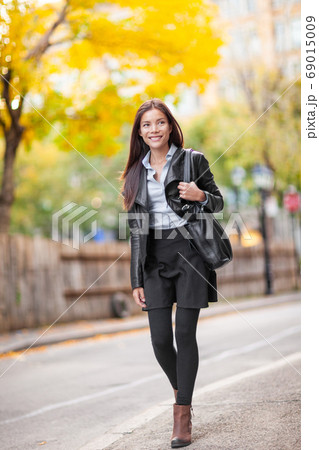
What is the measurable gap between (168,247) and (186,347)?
1.79 ft

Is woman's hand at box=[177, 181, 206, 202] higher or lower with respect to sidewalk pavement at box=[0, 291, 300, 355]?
higher

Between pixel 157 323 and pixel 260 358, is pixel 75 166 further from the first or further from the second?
pixel 157 323

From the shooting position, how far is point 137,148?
3990 mm

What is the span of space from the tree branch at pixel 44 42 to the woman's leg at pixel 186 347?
9093 mm

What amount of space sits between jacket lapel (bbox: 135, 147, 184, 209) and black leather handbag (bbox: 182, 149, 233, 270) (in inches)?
6.4

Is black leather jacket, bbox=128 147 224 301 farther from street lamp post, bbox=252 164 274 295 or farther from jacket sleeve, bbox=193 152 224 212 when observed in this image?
street lamp post, bbox=252 164 274 295

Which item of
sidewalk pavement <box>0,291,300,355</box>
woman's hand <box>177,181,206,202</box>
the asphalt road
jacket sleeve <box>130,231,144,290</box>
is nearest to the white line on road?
the asphalt road

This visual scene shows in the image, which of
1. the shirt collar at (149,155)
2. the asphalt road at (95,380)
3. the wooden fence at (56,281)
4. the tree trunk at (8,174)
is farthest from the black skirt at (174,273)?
the tree trunk at (8,174)

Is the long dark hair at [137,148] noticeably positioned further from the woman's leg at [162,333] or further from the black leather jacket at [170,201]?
the woman's leg at [162,333]

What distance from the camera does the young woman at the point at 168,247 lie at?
145 inches

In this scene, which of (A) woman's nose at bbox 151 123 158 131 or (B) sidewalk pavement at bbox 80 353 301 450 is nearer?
(B) sidewalk pavement at bbox 80 353 301 450

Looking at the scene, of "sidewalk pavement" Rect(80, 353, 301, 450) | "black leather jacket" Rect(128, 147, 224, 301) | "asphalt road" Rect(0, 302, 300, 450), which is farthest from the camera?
"asphalt road" Rect(0, 302, 300, 450)

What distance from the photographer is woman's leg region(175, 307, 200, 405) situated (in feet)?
12.2
